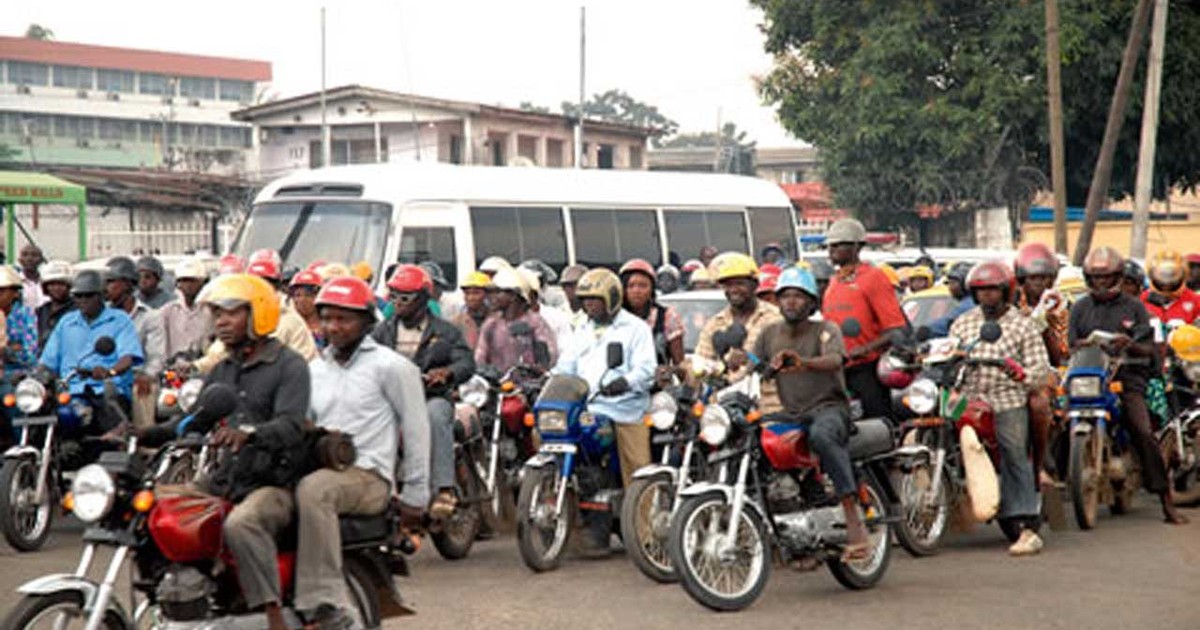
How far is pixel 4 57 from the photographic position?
7088 cm

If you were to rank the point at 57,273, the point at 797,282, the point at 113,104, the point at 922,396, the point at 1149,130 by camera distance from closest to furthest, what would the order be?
1. the point at 797,282
2. the point at 922,396
3. the point at 57,273
4. the point at 1149,130
5. the point at 113,104

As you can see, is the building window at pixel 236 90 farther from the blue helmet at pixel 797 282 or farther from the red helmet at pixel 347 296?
the red helmet at pixel 347 296

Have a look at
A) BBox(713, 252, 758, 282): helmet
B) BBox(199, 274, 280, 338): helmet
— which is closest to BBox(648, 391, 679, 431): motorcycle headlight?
BBox(713, 252, 758, 282): helmet

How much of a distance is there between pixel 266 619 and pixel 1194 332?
27.6 ft

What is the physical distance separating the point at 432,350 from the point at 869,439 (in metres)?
2.44

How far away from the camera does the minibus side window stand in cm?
2022

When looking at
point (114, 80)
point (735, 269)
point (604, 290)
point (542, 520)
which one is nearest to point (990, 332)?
point (735, 269)

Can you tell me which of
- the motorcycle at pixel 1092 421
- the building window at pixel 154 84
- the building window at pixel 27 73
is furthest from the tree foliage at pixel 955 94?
the building window at pixel 154 84

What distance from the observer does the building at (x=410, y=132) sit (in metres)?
46.6

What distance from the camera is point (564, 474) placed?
997 centimetres

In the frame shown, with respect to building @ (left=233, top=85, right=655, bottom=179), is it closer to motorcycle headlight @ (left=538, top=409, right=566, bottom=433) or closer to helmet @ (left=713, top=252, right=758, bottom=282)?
helmet @ (left=713, top=252, right=758, bottom=282)

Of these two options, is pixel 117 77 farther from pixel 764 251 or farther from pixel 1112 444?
pixel 1112 444

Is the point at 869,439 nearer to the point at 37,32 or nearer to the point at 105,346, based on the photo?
the point at 105,346

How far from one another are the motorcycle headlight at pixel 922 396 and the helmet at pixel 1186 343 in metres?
3.15
